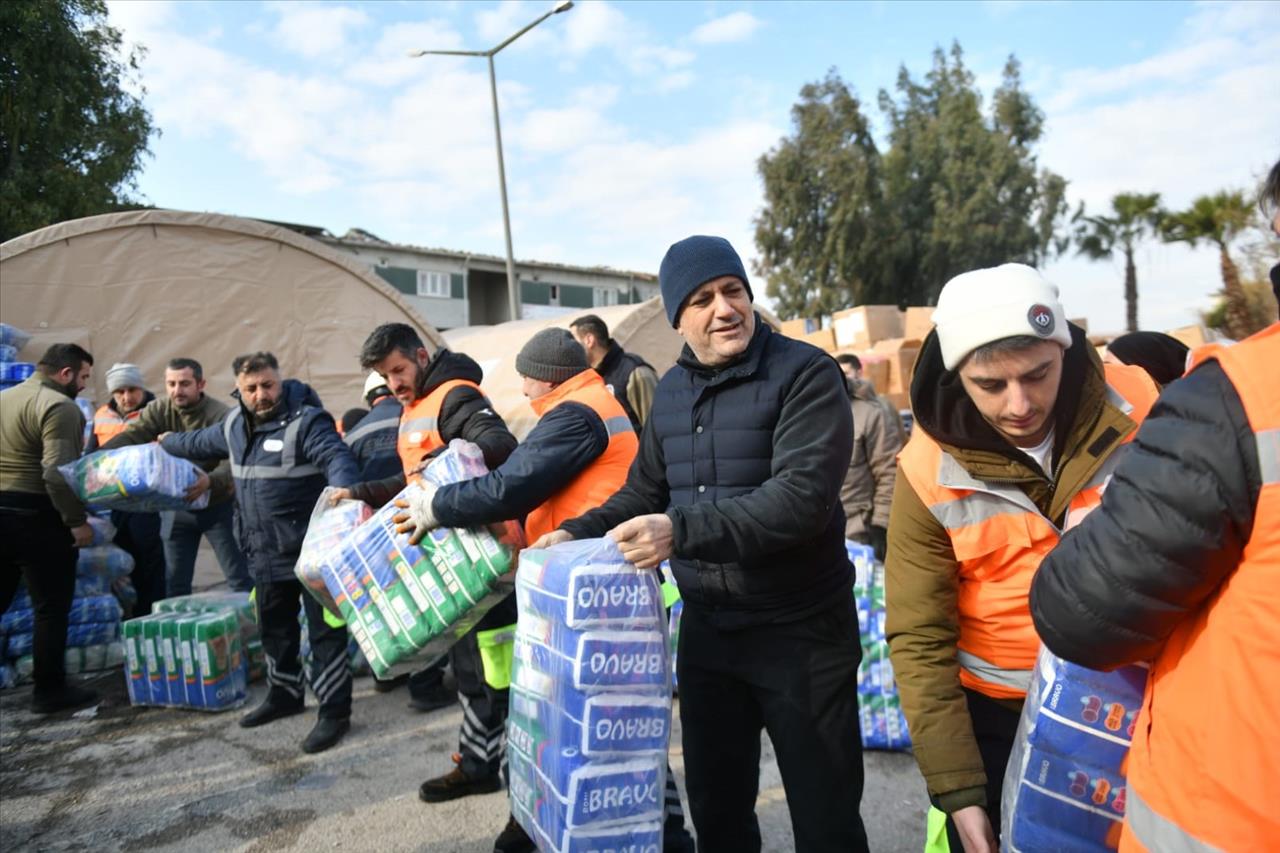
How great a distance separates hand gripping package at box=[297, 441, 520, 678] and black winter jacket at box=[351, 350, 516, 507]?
55cm

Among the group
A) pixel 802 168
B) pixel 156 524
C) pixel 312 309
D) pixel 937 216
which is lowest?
pixel 156 524

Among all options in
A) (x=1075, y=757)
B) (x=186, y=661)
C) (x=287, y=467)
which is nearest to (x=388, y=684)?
(x=186, y=661)

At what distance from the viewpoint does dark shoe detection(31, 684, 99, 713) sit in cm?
471

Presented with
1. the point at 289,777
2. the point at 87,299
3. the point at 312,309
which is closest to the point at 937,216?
the point at 312,309

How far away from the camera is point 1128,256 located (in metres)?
27.4

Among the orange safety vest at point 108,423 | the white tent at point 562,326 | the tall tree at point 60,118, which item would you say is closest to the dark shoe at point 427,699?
the orange safety vest at point 108,423

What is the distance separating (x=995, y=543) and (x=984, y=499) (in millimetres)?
88

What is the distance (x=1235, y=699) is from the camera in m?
0.90

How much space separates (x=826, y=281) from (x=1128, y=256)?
10123mm

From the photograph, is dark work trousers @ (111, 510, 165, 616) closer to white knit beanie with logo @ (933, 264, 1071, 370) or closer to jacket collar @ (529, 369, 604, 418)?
jacket collar @ (529, 369, 604, 418)

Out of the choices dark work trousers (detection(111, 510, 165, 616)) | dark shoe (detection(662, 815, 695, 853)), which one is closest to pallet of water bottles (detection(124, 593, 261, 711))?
dark work trousers (detection(111, 510, 165, 616))

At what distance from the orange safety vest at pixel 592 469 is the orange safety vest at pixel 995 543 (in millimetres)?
1239

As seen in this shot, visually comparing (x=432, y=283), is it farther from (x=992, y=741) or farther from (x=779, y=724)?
(x=992, y=741)

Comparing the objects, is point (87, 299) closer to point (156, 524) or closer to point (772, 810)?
point (156, 524)
